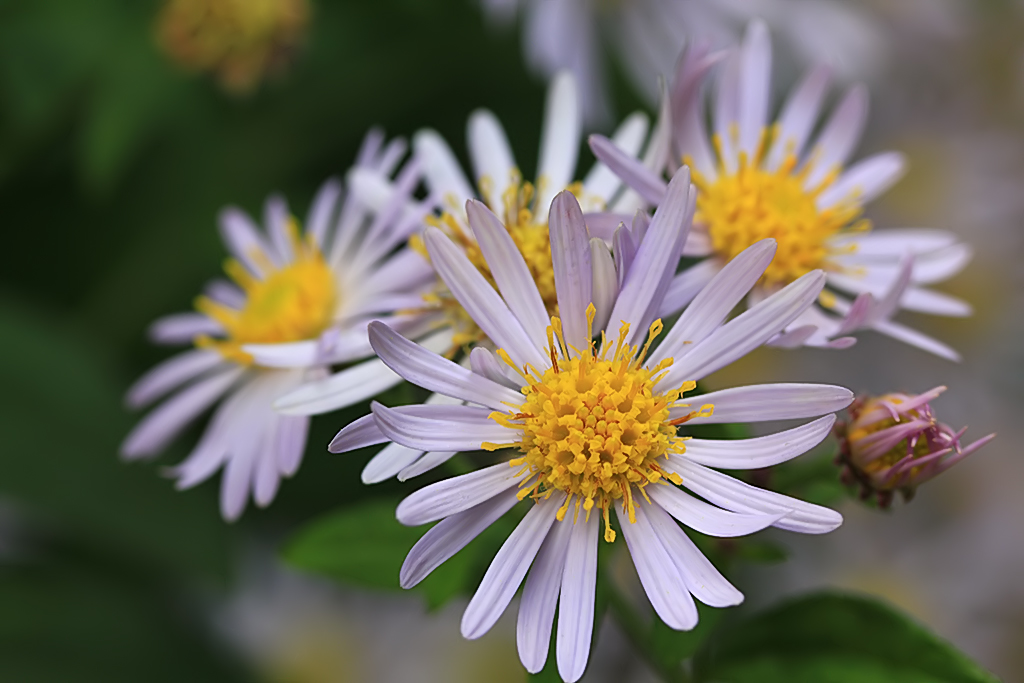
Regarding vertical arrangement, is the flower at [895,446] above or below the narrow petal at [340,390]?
below

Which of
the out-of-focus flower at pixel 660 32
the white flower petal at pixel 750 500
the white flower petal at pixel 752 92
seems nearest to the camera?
the white flower petal at pixel 750 500

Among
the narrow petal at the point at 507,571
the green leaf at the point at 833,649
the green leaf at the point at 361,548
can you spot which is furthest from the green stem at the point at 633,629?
the narrow petal at the point at 507,571

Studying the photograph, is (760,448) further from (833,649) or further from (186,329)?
(186,329)

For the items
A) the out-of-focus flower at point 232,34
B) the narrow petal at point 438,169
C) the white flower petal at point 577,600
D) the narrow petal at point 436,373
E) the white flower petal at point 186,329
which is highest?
the out-of-focus flower at point 232,34

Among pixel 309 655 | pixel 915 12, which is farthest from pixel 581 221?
pixel 915 12

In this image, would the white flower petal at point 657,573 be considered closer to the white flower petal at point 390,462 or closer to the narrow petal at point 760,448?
the narrow petal at point 760,448

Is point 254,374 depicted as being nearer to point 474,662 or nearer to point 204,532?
point 204,532
